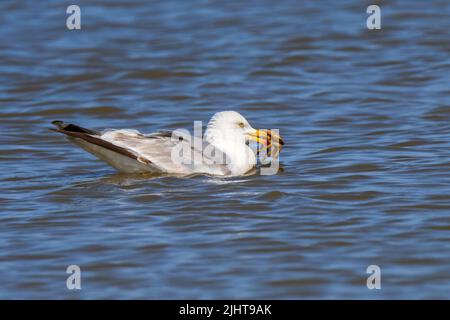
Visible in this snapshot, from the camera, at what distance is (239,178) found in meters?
9.85

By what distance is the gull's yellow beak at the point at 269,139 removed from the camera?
33.9 feet

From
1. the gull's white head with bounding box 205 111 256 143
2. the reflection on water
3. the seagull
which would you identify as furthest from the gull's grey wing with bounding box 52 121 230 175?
the gull's white head with bounding box 205 111 256 143

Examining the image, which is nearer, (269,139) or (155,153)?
(155,153)

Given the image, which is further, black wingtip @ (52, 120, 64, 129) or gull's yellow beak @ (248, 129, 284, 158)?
gull's yellow beak @ (248, 129, 284, 158)

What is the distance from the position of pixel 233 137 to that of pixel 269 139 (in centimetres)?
46

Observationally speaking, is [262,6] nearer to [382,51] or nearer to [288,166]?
[382,51]

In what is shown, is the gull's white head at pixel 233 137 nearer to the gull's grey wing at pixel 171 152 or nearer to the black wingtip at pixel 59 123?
the gull's grey wing at pixel 171 152

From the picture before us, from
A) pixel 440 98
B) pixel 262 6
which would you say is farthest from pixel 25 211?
pixel 262 6

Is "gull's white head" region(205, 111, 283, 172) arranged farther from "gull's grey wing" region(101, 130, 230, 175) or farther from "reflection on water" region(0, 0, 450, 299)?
"reflection on water" region(0, 0, 450, 299)

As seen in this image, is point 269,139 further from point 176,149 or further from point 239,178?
point 176,149

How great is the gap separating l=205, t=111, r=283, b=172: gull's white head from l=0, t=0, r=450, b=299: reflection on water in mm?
378

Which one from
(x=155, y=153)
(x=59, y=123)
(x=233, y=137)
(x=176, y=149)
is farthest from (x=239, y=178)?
(x=59, y=123)

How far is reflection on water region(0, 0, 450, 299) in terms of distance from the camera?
23.8ft

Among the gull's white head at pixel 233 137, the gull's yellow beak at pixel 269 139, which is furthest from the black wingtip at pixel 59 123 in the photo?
the gull's yellow beak at pixel 269 139
